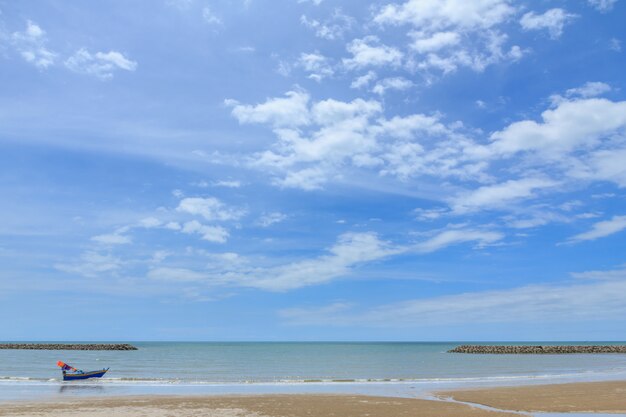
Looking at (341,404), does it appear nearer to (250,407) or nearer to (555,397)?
(250,407)

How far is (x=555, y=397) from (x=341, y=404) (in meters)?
13.1

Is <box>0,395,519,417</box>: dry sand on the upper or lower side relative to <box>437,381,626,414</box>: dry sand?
lower

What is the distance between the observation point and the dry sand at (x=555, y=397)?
2594cm

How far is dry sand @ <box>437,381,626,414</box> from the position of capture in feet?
85.1

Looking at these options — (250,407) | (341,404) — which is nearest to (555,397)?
(341,404)

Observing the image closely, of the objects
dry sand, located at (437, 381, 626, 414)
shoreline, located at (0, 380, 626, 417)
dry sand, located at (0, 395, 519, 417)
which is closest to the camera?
dry sand, located at (0, 395, 519, 417)

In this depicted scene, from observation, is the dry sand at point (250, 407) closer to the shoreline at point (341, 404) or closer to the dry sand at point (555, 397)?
the shoreline at point (341, 404)

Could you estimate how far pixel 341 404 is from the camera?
2811 centimetres

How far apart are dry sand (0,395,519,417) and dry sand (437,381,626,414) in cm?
303

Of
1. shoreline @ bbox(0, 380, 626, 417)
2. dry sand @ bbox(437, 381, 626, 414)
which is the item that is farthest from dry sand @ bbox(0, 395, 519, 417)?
dry sand @ bbox(437, 381, 626, 414)

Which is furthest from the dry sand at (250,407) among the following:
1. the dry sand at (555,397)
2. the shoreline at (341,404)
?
the dry sand at (555,397)

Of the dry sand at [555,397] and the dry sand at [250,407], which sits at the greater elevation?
the dry sand at [555,397]

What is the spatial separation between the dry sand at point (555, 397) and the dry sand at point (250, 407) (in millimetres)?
3031

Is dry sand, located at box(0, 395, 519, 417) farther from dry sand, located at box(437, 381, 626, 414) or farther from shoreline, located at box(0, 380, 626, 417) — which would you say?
dry sand, located at box(437, 381, 626, 414)
